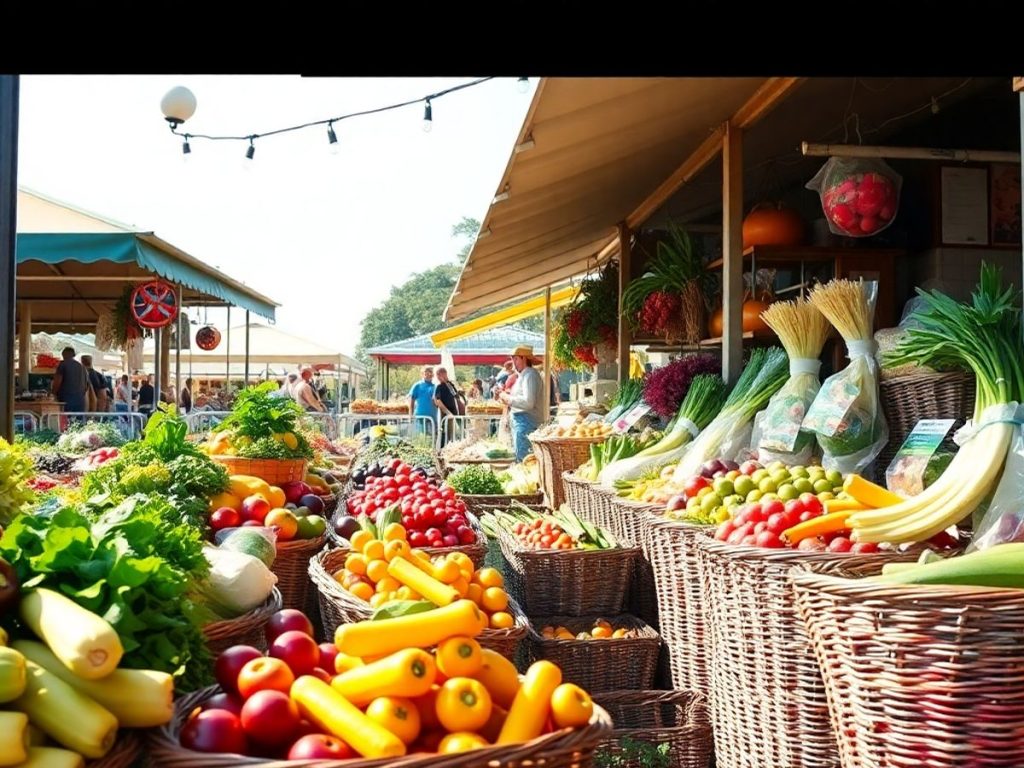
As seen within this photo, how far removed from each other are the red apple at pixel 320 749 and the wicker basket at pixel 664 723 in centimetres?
181

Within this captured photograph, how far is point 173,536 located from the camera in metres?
2.44

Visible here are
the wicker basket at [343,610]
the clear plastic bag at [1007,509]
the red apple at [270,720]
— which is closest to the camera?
the red apple at [270,720]

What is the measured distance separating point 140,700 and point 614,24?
1.51 metres

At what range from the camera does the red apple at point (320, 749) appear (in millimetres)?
1618

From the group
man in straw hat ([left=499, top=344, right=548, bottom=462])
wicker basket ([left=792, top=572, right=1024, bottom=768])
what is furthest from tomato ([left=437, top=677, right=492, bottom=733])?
man in straw hat ([left=499, top=344, right=548, bottom=462])

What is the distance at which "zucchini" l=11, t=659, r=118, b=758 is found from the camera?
62.0 inches

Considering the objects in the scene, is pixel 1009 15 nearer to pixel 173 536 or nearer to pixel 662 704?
pixel 173 536

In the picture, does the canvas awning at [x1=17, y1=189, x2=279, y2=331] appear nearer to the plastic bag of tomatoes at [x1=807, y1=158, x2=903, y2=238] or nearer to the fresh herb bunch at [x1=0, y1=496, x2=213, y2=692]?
the plastic bag of tomatoes at [x1=807, y1=158, x2=903, y2=238]

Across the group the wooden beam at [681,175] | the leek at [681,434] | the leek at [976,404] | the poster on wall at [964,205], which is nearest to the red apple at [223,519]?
the leek at [681,434]

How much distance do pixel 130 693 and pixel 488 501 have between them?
16.2ft

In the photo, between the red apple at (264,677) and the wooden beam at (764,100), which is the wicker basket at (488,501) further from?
the red apple at (264,677)

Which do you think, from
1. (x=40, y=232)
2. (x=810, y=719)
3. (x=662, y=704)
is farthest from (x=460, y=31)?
(x=40, y=232)

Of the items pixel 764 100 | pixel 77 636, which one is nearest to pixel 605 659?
pixel 77 636

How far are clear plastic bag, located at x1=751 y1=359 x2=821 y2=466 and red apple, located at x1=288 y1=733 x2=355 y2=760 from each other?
2872mm
